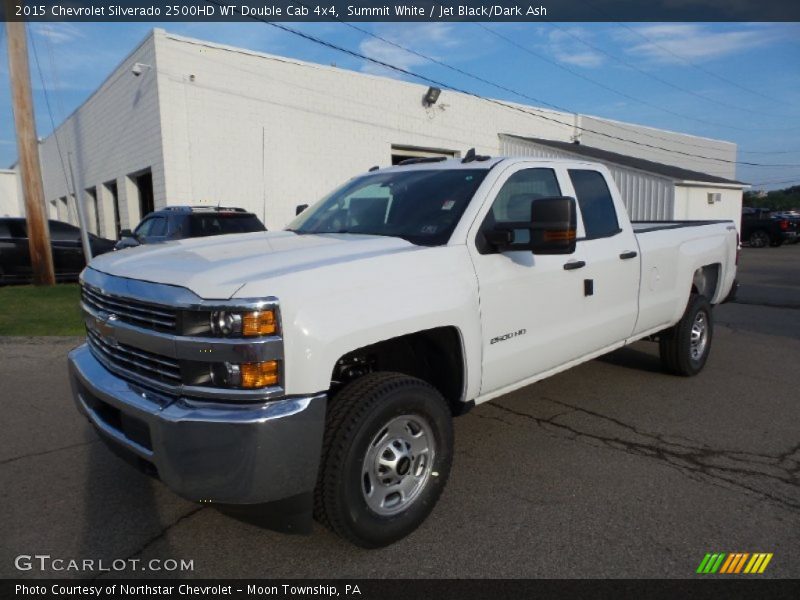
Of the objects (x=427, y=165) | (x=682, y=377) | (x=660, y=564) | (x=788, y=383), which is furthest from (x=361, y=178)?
(x=788, y=383)

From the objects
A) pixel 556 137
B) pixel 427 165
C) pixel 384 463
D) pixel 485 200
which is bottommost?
pixel 384 463

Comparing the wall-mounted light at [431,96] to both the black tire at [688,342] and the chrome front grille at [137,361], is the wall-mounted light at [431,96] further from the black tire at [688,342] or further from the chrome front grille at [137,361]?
the chrome front grille at [137,361]

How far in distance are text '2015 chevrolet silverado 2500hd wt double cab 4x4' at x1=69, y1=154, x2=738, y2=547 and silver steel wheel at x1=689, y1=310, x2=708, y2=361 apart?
1869 mm

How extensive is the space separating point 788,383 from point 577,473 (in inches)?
127

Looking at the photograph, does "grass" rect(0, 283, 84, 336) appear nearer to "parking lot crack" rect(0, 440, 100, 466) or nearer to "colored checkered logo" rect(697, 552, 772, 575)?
"parking lot crack" rect(0, 440, 100, 466)

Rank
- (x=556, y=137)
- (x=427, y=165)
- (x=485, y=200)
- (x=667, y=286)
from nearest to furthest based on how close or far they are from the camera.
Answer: (x=485, y=200) < (x=427, y=165) < (x=667, y=286) < (x=556, y=137)

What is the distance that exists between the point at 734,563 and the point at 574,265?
196 centimetres

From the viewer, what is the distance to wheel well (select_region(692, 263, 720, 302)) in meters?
6.05

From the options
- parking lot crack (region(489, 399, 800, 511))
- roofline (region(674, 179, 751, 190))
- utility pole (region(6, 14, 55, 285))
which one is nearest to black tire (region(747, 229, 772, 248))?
roofline (region(674, 179, 751, 190))

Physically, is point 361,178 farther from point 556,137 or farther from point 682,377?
point 556,137

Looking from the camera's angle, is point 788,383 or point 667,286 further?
point 788,383

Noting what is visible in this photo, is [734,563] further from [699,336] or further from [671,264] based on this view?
[699,336]
